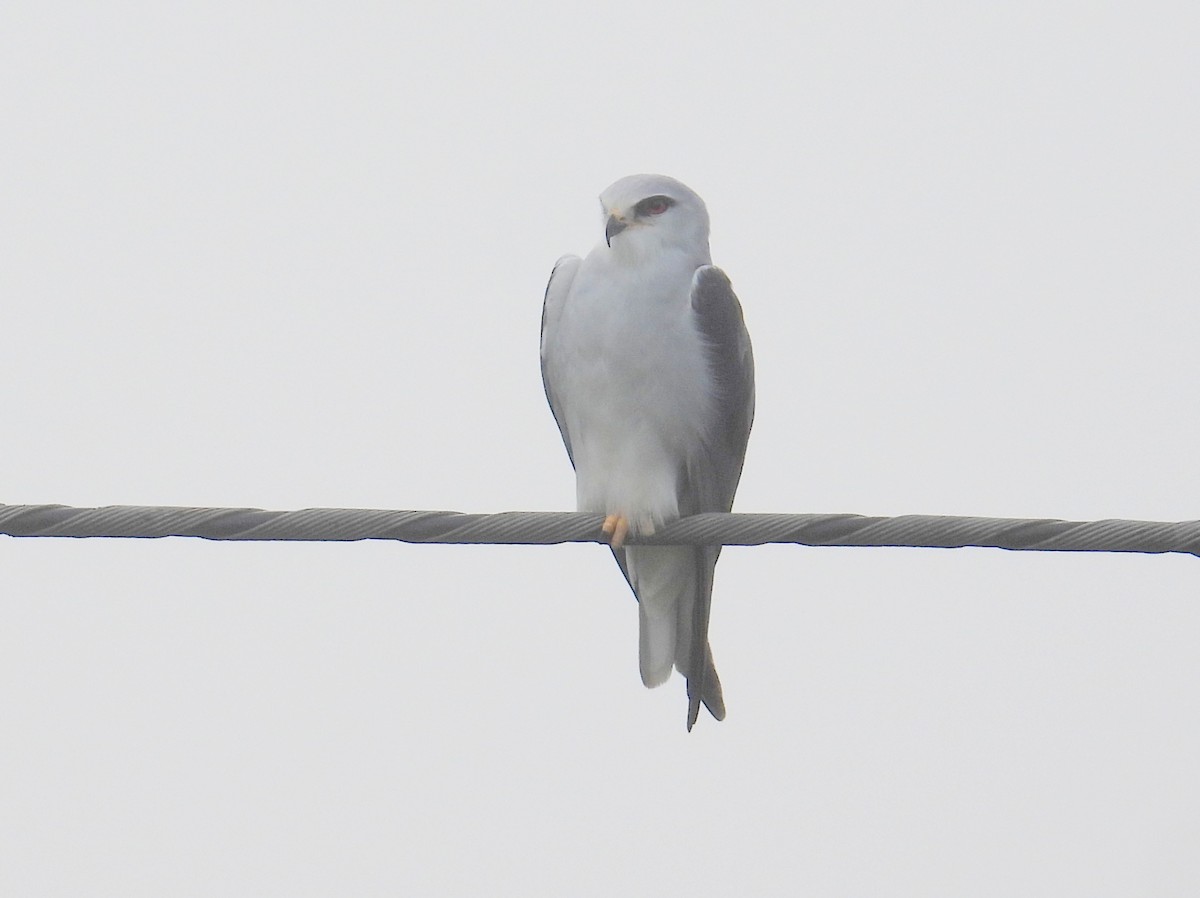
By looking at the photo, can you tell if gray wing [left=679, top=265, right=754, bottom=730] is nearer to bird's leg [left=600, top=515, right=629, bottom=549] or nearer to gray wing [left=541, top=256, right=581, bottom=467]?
bird's leg [left=600, top=515, right=629, bottom=549]

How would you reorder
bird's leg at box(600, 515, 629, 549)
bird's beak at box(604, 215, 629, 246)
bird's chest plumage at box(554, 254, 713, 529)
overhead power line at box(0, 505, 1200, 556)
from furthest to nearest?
bird's beak at box(604, 215, 629, 246) < bird's chest plumage at box(554, 254, 713, 529) < bird's leg at box(600, 515, 629, 549) < overhead power line at box(0, 505, 1200, 556)

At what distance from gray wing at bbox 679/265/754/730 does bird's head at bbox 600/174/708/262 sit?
16 centimetres

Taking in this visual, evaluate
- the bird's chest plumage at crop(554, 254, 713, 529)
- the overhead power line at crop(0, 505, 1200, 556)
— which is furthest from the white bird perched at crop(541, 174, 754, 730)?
the overhead power line at crop(0, 505, 1200, 556)


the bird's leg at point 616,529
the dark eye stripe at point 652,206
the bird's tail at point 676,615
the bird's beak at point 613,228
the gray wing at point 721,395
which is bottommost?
the bird's tail at point 676,615

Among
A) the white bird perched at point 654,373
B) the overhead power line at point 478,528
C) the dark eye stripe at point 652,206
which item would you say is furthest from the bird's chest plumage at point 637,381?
the overhead power line at point 478,528

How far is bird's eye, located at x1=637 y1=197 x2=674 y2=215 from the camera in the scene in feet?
18.2

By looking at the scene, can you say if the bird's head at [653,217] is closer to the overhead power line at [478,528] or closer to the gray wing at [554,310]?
the gray wing at [554,310]

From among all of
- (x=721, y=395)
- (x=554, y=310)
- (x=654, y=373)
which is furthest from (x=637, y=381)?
(x=554, y=310)

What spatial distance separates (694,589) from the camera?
5.76 m

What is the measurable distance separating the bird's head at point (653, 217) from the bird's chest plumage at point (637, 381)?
103 mm

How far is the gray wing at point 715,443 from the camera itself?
5406 millimetres

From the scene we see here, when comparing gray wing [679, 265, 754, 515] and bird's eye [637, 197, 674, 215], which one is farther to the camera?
bird's eye [637, 197, 674, 215]

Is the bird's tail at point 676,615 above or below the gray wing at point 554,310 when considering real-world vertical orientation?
below

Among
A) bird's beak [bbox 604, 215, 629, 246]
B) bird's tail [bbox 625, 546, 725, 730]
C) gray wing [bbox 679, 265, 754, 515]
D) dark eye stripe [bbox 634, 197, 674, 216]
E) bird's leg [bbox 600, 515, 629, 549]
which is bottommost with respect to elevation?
bird's tail [bbox 625, 546, 725, 730]
